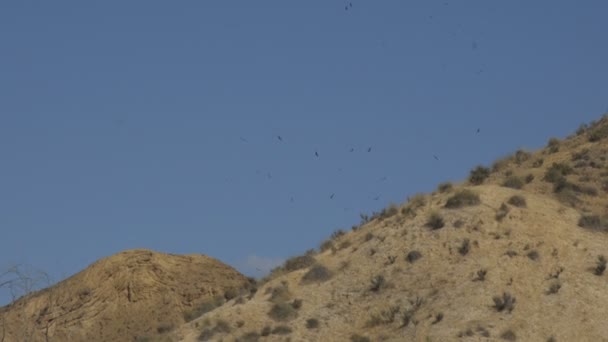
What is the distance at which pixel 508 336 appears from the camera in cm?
4294

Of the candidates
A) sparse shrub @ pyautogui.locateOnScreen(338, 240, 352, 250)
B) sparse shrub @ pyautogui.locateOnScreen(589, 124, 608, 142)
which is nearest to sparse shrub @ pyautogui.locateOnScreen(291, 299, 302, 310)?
sparse shrub @ pyautogui.locateOnScreen(338, 240, 352, 250)

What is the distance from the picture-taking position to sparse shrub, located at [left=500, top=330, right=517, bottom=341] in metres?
42.8

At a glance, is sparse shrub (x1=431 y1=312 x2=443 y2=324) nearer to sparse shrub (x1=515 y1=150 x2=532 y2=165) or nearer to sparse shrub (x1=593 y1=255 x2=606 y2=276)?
sparse shrub (x1=593 y1=255 x2=606 y2=276)

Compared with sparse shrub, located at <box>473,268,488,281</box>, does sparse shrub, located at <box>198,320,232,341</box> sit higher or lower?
higher

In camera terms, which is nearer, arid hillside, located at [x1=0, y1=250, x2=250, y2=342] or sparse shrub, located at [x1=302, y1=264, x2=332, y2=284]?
sparse shrub, located at [x1=302, y1=264, x2=332, y2=284]

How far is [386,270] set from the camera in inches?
1973

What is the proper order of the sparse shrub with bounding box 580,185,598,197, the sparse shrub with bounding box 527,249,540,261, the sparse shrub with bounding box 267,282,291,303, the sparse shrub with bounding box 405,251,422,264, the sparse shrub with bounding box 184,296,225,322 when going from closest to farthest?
the sparse shrub with bounding box 527,249,540,261
the sparse shrub with bounding box 405,251,422,264
the sparse shrub with bounding box 267,282,291,303
the sparse shrub with bounding box 580,185,598,197
the sparse shrub with bounding box 184,296,225,322

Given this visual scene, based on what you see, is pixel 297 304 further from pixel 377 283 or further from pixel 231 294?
pixel 231 294

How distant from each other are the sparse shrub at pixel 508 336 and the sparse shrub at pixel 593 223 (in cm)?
951

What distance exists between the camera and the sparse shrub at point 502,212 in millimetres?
50750

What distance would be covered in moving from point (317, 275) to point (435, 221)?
18.3ft

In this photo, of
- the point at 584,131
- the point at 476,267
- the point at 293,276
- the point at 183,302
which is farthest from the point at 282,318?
the point at 584,131

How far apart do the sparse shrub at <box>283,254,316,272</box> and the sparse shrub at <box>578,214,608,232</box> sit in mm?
11891

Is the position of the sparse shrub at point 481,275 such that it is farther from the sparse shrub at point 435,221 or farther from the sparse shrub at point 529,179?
the sparse shrub at point 529,179
